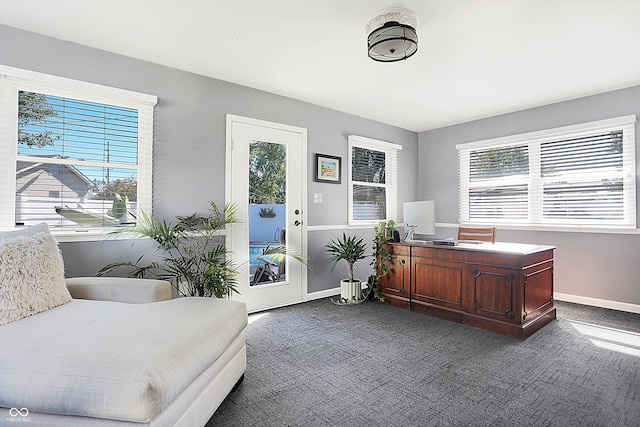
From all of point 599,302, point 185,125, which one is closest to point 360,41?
point 185,125

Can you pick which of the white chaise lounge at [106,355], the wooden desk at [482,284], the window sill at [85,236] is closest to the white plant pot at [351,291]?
the wooden desk at [482,284]

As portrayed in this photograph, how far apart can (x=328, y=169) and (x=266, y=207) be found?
1.06m

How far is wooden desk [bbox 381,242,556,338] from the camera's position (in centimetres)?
285

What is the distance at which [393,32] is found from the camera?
2.34m

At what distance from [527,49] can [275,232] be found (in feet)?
9.74

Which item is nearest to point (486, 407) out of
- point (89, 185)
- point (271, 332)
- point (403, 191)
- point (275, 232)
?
point (271, 332)

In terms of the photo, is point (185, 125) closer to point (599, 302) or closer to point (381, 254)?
point (381, 254)

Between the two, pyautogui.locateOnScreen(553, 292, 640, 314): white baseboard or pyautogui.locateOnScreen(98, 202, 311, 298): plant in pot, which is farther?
pyautogui.locateOnScreen(553, 292, 640, 314): white baseboard

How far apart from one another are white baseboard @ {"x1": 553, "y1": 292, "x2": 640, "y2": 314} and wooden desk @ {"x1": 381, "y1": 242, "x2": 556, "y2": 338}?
0.93 m

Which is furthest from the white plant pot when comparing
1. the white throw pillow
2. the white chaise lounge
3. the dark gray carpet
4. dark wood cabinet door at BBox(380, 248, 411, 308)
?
the white throw pillow

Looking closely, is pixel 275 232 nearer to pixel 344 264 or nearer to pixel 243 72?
pixel 344 264

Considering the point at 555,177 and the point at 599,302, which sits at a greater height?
the point at 555,177

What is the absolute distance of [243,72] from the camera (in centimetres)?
327

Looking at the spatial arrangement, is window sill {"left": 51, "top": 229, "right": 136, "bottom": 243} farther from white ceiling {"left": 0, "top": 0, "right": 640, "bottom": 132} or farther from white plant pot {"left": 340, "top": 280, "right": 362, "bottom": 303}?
white plant pot {"left": 340, "top": 280, "right": 362, "bottom": 303}
